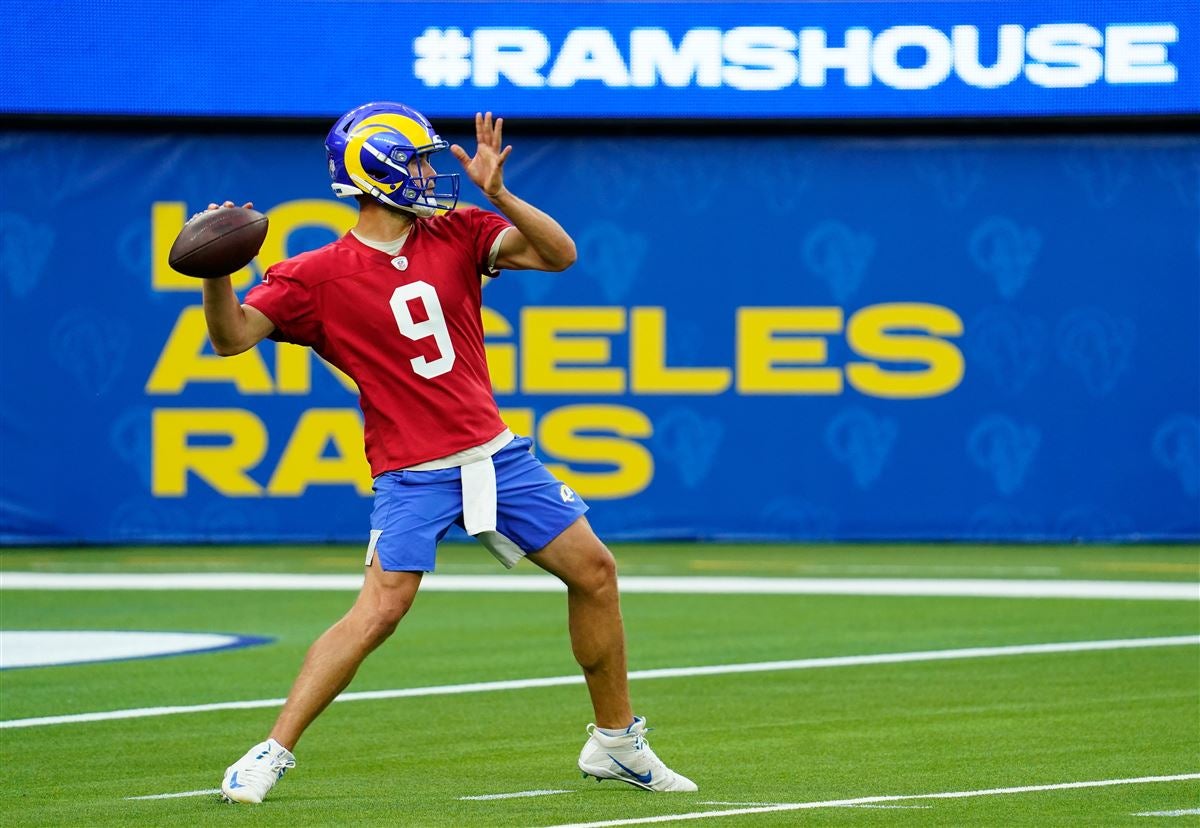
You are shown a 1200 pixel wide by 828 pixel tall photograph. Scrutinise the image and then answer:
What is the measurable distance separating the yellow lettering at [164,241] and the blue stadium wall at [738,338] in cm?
2

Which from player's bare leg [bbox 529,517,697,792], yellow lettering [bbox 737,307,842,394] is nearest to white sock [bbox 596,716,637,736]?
player's bare leg [bbox 529,517,697,792]

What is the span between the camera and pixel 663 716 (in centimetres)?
872

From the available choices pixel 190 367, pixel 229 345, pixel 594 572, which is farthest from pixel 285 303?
pixel 190 367

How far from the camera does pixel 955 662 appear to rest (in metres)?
10.4

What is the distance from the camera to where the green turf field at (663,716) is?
6367mm

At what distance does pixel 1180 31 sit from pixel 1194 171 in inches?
→ 49.6

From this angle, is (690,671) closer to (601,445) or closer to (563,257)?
(563,257)

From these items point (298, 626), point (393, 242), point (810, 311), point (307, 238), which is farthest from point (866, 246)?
point (393, 242)

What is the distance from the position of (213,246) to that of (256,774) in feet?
5.15

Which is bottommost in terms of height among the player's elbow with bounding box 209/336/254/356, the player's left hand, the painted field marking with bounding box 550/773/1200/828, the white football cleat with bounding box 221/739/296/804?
the painted field marking with bounding box 550/773/1200/828

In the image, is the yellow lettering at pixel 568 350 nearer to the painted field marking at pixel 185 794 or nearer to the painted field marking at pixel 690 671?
the painted field marking at pixel 690 671

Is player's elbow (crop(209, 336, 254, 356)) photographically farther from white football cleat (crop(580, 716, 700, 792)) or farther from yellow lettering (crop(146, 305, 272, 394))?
yellow lettering (crop(146, 305, 272, 394))

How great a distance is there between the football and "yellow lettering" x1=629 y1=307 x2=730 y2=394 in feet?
37.0

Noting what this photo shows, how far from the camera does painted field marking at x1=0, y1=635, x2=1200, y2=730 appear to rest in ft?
28.6
